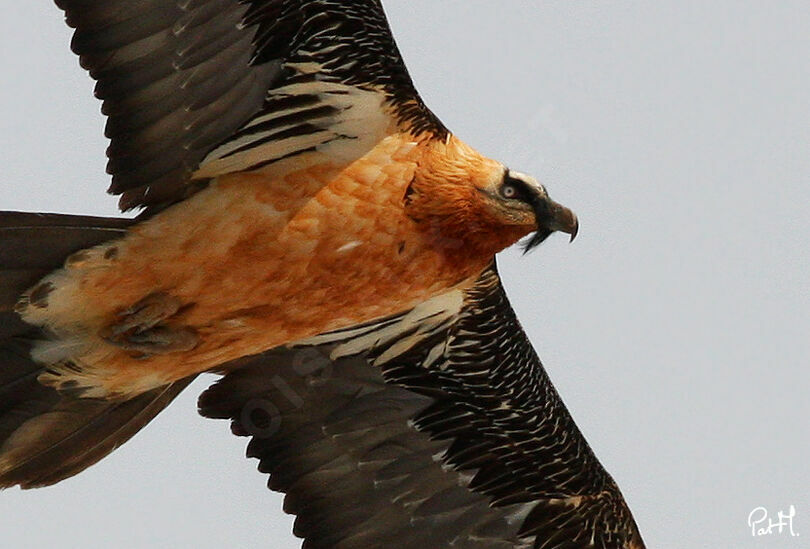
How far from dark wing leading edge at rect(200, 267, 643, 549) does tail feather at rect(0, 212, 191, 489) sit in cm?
104

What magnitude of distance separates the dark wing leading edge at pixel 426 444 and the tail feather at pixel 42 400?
1037 mm

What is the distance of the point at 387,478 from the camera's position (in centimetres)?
1171

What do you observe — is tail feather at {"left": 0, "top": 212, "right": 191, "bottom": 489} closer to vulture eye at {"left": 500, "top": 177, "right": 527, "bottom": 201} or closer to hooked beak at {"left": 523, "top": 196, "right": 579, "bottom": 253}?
vulture eye at {"left": 500, "top": 177, "right": 527, "bottom": 201}

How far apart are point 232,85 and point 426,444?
11.4 ft

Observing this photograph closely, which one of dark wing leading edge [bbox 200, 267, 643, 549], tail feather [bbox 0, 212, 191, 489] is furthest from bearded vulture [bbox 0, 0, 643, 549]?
dark wing leading edge [bbox 200, 267, 643, 549]

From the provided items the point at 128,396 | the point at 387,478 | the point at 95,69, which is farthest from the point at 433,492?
the point at 95,69

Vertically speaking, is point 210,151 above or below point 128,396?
above

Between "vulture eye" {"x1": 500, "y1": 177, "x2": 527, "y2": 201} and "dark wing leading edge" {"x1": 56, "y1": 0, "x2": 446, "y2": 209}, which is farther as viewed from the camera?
"vulture eye" {"x1": 500, "y1": 177, "x2": 527, "y2": 201}

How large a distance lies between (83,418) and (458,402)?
2738 millimetres

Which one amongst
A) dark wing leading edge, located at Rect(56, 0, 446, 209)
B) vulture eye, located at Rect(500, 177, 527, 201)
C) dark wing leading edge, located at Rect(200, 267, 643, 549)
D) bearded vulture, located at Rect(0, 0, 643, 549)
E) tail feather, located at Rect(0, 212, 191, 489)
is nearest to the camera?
dark wing leading edge, located at Rect(56, 0, 446, 209)

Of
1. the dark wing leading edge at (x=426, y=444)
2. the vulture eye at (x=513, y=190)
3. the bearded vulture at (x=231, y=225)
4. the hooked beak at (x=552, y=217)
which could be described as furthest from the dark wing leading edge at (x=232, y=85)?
the dark wing leading edge at (x=426, y=444)

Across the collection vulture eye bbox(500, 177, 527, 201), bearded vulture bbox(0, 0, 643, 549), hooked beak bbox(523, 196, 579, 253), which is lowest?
hooked beak bbox(523, 196, 579, 253)

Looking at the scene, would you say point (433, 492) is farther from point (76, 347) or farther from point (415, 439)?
point (76, 347)

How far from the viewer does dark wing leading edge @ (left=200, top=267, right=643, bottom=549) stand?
37.6ft
